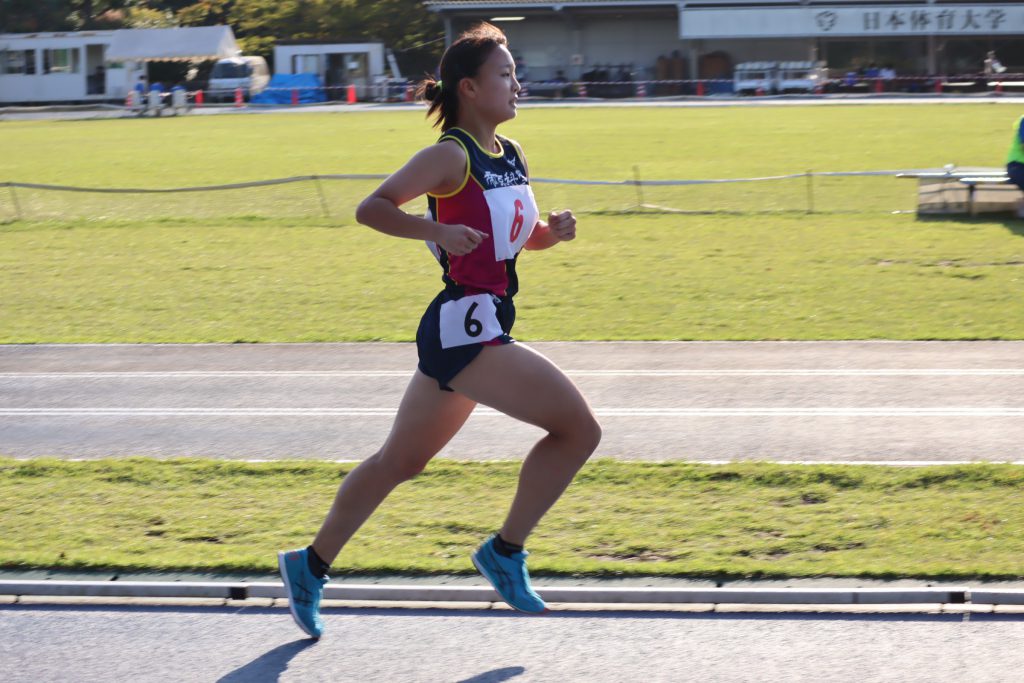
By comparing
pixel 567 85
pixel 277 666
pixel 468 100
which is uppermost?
pixel 567 85

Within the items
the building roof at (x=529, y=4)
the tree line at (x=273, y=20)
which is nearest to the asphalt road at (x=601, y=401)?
the building roof at (x=529, y=4)

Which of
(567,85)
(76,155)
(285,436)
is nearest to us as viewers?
(285,436)

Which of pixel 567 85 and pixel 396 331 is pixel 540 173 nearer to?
pixel 396 331

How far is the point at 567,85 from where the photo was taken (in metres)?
65.4

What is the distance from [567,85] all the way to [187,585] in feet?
203

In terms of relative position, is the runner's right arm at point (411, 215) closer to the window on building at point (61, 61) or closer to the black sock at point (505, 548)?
the black sock at point (505, 548)

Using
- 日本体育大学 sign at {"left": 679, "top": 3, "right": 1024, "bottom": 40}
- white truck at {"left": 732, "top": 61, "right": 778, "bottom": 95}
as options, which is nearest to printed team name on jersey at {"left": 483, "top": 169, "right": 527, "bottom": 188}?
white truck at {"left": 732, "top": 61, "right": 778, "bottom": 95}

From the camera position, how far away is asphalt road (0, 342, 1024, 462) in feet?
24.0

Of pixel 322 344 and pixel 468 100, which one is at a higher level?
pixel 468 100

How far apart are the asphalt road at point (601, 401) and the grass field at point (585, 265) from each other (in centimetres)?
80

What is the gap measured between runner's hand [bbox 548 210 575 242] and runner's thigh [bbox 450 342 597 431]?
51 centimetres

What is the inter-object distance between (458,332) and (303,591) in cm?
103

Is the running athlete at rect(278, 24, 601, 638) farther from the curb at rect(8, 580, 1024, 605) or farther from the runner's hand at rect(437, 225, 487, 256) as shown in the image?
the curb at rect(8, 580, 1024, 605)

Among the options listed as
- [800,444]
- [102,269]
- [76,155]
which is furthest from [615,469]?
[76,155]
